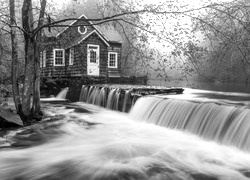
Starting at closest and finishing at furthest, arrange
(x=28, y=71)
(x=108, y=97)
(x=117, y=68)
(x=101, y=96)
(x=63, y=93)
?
(x=28, y=71) → (x=108, y=97) → (x=101, y=96) → (x=63, y=93) → (x=117, y=68)

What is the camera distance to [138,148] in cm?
811

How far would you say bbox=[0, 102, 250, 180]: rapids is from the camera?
6195 millimetres

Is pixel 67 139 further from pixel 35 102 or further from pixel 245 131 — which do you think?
pixel 245 131

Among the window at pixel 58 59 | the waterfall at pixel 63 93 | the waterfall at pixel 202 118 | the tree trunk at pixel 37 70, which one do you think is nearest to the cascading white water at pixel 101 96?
the waterfall at pixel 63 93

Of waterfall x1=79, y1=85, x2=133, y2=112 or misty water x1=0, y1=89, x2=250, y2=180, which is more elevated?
waterfall x1=79, y1=85, x2=133, y2=112

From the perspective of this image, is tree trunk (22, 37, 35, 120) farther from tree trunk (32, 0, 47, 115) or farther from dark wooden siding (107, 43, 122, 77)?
dark wooden siding (107, 43, 122, 77)

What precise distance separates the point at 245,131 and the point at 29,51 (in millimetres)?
7928

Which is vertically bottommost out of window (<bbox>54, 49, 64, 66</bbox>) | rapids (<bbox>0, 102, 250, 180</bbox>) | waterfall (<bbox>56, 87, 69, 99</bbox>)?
rapids (<bbox>0, 102, 250, 180</bbox>)

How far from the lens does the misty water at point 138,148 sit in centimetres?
629

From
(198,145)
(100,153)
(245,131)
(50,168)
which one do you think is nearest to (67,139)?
(100,153)

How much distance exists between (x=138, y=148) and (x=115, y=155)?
0.96 metres

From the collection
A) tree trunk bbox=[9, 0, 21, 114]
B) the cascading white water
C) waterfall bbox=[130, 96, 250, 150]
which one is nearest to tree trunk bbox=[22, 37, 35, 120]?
tree trunk bbox=[9, 0, 21, 114]

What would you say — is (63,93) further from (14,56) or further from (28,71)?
(14,56)

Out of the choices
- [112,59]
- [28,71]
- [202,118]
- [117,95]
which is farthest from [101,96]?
[112,59]
